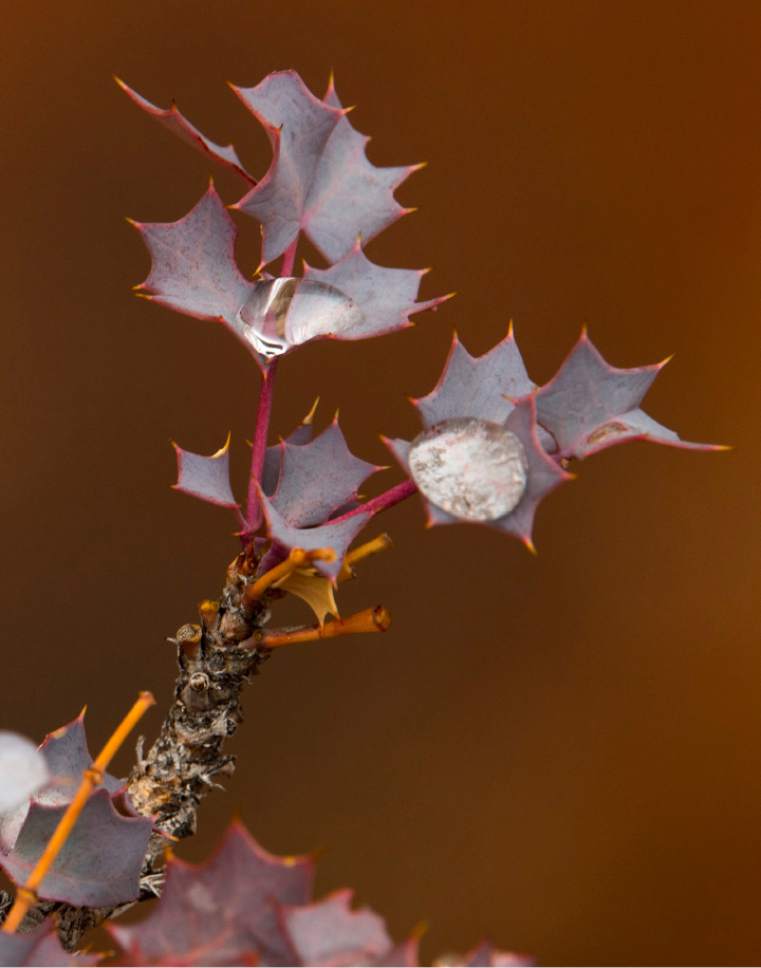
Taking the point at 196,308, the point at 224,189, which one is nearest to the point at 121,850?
the point at 196,308

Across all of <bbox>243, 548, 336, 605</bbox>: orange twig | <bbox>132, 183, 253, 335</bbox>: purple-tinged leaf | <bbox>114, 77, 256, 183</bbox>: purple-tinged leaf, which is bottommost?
<bbox>243, 548, 336, 605</bbox>: orange twig

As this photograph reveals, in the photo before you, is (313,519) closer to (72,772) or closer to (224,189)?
(72,772)

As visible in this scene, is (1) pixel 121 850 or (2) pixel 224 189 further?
(2) pixel 224 189

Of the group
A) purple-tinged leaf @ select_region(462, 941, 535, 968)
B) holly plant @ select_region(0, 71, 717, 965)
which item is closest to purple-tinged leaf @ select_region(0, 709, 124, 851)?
holly plant @ select_region(0, 71, 717, 965)

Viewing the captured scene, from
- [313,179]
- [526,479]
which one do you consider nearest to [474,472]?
[526,479]

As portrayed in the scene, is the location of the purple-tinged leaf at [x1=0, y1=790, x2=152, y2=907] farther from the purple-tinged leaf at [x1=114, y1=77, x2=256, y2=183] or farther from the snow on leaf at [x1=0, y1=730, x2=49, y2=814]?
the purple-tinged leaf at [x1=114, y1=77, x2=256, y2=183]

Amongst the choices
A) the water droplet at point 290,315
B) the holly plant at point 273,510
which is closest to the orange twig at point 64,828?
the holly plant at point 273,510
